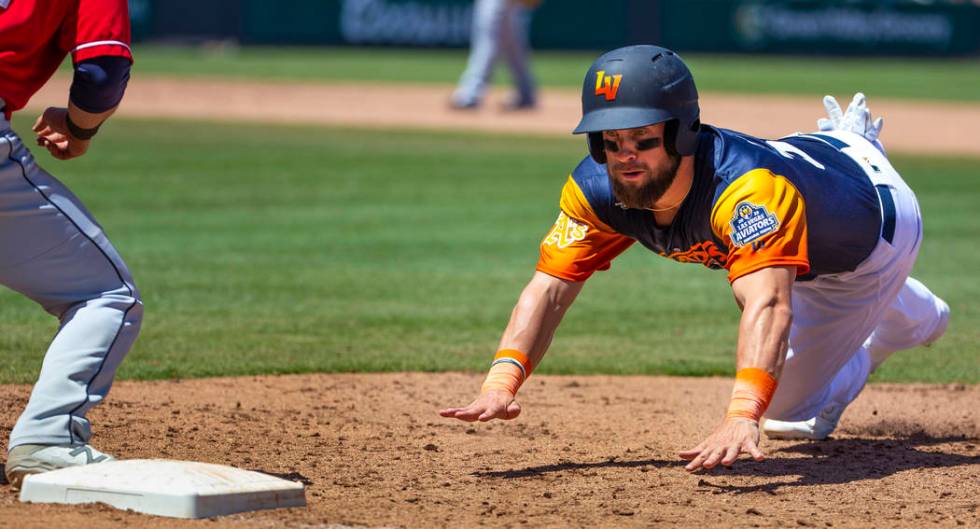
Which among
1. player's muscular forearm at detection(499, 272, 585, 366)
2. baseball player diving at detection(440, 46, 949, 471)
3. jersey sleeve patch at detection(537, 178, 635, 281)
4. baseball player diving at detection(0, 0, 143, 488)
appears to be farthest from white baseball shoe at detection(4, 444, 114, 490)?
jersey sleeve patch at detection(537, 178, 635, 281)

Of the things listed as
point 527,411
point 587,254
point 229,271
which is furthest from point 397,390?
point 229,271

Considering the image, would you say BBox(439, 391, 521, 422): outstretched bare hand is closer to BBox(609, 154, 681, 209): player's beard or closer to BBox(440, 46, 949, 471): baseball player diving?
BBox(440, 46, 949, 471): baseball player diving

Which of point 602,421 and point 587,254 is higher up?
point 587,254

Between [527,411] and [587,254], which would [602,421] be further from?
[587,254]

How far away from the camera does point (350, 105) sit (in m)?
20.1

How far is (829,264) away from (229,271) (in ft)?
16.4

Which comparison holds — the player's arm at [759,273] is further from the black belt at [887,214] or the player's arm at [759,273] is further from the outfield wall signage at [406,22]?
the outfield wall signage at [406,22]

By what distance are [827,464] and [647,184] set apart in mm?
1375

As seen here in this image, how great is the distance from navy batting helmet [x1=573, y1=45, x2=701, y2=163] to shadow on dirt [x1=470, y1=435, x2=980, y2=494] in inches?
45.0

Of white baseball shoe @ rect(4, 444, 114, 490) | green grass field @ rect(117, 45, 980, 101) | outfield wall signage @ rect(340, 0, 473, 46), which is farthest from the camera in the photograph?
outfield wall signage @ rect(340, 0, 473, 46)

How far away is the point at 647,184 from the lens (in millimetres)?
4410

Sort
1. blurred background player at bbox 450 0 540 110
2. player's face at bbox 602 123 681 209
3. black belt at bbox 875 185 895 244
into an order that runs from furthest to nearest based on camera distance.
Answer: blurred background player at bbox 450 0 540 110, black belt at bbox 875 185 895 244, player's face at bbox 602 123 681 209

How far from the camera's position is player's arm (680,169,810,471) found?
4.22m

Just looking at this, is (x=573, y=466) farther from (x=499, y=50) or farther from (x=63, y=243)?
(x=499, y=50)
